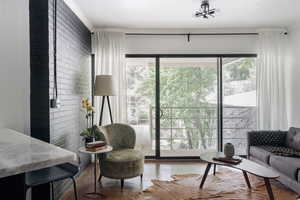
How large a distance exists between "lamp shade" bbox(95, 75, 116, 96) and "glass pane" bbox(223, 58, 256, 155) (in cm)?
226

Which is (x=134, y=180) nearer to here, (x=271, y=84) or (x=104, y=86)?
(x=104, y=86)

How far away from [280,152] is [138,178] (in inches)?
81.5

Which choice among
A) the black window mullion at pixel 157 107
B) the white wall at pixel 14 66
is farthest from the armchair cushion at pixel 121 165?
the black window mullion at pixel 157 107

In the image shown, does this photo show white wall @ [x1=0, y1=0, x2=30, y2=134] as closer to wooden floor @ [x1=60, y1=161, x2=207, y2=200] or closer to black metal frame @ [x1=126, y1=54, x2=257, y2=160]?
wooden floor @ [x1=60, y1=161, x2=207, y2=200]

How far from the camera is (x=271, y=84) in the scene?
4488 millimetres

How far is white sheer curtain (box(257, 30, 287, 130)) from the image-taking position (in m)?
4.49

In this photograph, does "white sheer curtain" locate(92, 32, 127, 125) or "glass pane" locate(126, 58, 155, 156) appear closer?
"white sheer curtain" locate(92, 32, 127, 125)

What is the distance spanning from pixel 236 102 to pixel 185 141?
1.28 meters

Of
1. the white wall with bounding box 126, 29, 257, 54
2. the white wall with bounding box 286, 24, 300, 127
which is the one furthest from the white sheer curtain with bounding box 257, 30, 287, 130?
the white wall with bounding box 126, 29, 257, 54

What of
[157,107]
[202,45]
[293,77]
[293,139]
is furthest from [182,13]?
[293,139]

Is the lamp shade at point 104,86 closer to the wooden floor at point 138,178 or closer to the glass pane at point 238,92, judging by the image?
the wooden floor at point 138,178

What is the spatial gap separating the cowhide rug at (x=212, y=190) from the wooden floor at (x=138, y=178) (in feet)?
0.61

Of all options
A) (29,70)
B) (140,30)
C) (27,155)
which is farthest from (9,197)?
(140,30)

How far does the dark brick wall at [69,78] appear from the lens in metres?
2.84
